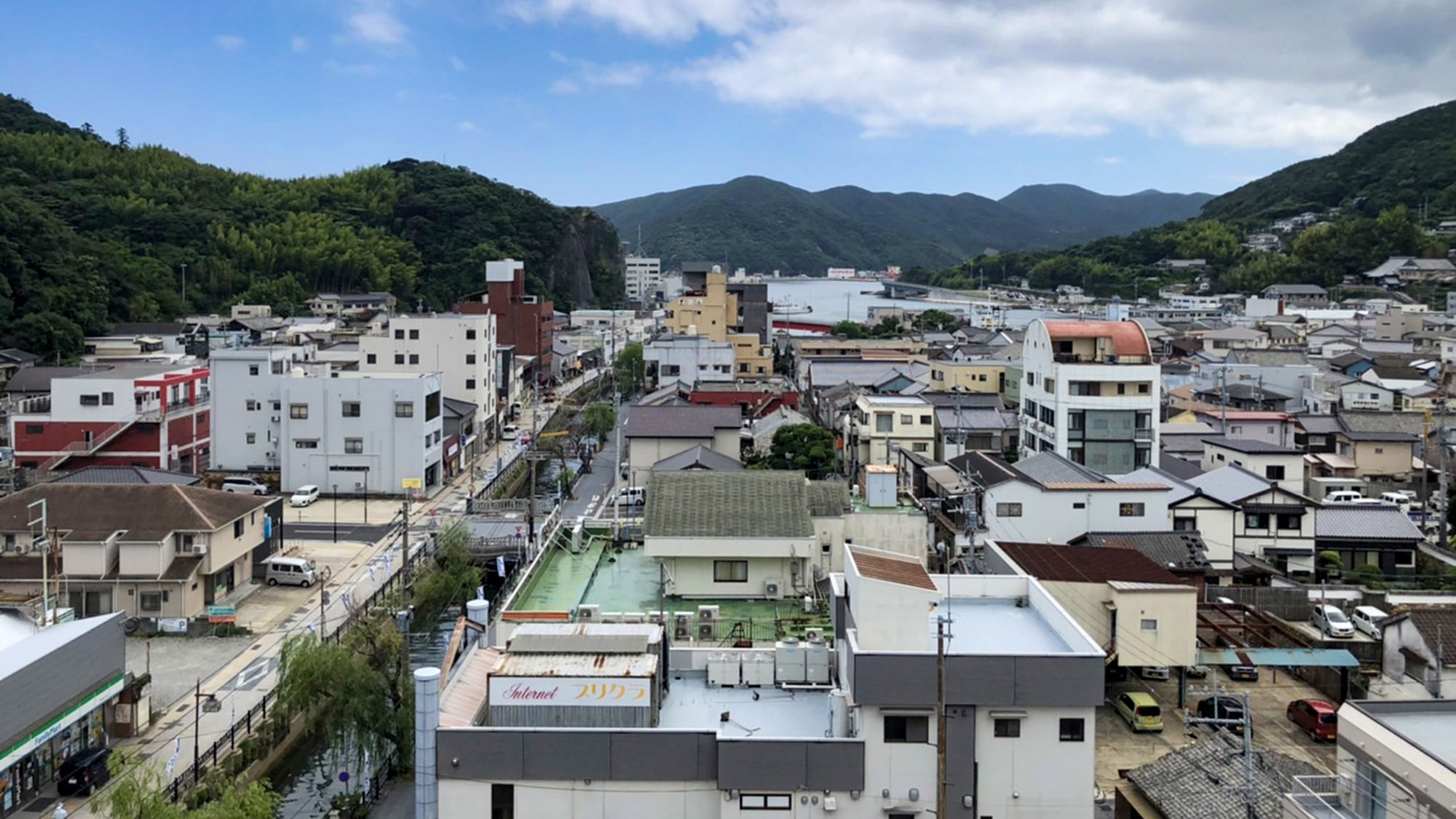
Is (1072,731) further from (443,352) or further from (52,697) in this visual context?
(443,352)

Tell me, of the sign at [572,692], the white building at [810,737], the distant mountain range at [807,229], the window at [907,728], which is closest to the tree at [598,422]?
the white building at [810,737]

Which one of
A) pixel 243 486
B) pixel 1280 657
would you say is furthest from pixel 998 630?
pixel 243 486

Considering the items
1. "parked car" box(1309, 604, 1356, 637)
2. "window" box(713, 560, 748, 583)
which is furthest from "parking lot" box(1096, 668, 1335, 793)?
"window" box(713, 560, 748, 583)

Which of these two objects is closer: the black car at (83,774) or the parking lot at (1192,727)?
the black car at (83,774)

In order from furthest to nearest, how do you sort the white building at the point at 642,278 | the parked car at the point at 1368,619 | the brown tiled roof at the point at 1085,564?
the white building at the point at 642,278 → the parked car at the point at 1368,619 → the brown tiled roof at the point at 1085,564

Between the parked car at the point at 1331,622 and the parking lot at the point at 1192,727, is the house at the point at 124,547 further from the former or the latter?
the parked car at the point at 1331,622

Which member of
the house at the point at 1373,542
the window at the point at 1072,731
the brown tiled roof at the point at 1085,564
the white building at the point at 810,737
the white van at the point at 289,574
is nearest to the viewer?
the white building at the point at 810,737

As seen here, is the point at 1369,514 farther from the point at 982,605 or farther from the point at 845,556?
the point at 845,556
